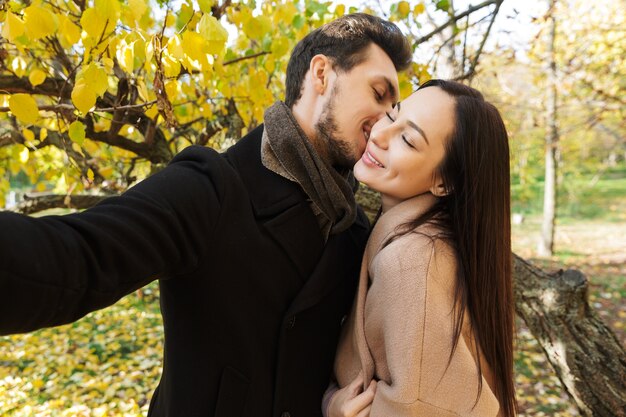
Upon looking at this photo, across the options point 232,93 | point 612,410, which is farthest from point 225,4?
point 612,410

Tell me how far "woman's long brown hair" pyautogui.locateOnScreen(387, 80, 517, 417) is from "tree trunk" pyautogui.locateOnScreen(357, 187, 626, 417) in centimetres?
176

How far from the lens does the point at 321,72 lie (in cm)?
172

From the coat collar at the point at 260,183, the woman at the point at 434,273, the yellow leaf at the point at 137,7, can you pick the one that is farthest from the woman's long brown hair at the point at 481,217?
the yellow leaf at the point at 137,7

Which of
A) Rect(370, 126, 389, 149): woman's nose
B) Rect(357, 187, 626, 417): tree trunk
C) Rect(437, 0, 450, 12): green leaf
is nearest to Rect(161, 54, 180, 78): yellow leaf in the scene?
Rect(370, 126, 389, 149): woman's nose

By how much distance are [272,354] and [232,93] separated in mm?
2466

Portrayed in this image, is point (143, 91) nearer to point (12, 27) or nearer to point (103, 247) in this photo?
point (12, 27)

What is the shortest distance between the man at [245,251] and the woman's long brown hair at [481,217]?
0.31 m

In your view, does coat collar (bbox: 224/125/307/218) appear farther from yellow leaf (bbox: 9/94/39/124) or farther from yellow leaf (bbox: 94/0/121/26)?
yellow leaf (bbox: 9/94/39/124)

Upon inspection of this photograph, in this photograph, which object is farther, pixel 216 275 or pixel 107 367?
pixel 107 367

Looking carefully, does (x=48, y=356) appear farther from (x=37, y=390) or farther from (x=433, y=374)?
(x=433, y=374)

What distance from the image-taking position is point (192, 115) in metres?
4.17

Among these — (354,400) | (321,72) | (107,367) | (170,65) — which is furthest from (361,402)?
(107,367)

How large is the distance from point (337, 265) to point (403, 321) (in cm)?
33

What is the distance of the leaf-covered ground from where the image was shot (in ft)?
13.8
